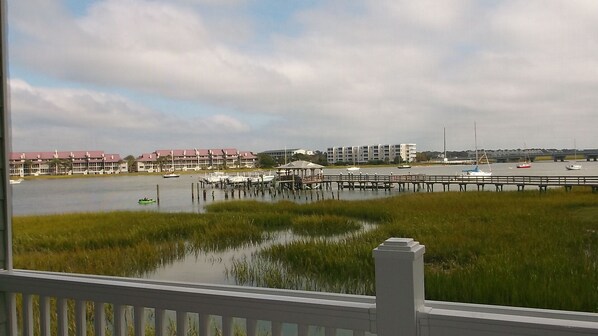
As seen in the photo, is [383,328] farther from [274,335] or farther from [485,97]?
[485,97]

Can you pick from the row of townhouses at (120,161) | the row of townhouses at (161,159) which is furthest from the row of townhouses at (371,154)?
the row of townhouses at (120,161)

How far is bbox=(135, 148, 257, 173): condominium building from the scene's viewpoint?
23.7 meters

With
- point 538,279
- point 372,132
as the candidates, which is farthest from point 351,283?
point 372,132

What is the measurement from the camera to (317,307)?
97cm

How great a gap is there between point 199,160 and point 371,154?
1382cm

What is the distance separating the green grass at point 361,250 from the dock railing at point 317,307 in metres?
3.99

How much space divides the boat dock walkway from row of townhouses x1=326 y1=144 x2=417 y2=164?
1270 centimetres

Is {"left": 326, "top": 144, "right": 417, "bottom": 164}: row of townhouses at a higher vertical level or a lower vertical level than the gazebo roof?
higher

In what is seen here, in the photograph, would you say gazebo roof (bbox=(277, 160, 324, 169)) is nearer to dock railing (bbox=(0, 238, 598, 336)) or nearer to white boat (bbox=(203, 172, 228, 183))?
white boat (bbox=(203, 172, 228, 183))

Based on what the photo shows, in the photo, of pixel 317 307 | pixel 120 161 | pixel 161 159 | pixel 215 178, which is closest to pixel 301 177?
pixel 161 159

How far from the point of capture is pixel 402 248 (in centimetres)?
86

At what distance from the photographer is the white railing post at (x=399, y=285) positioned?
86 centimetres

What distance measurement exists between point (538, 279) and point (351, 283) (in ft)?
6.96

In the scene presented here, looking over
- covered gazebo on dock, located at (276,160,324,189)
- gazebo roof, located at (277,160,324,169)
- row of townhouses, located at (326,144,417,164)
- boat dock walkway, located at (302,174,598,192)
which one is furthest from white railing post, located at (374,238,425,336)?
covered gazebo on dock, located at (276,160,324,189)
